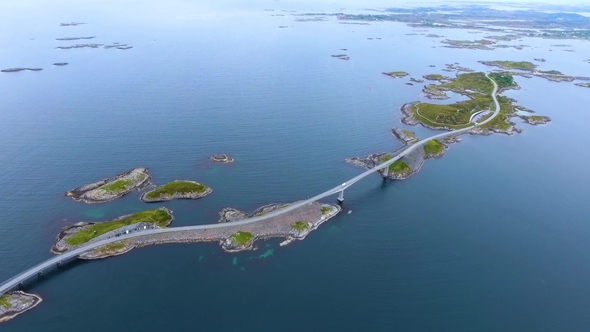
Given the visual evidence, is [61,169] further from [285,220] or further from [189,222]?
[285,220]

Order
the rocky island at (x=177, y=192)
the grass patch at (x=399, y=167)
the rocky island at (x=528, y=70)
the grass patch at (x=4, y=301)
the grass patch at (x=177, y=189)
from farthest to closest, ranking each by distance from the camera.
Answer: the rocky island at (x=528, y=70) → the grass patch at (x=399, y=167) → the grass patch at (x=177, y=189) → the rocky island at (x=177, y=192) → the grass patch at (x=4, y=301)

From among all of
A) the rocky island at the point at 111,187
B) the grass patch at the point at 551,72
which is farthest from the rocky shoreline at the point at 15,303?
the grass patch at the point at 551,72

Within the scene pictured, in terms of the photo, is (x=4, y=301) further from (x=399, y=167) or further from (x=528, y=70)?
(x=528, y=70)

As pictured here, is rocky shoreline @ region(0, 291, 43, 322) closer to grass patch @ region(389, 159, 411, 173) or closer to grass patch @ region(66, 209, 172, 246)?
grass patch @ region(66, 209, 172, 246)

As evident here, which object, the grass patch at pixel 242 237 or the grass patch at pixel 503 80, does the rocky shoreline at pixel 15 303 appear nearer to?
the grass patch at pixel 242 237

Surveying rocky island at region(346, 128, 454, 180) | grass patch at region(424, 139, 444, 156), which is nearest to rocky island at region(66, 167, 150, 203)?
rocky island at region(346, 128, 454, 180)

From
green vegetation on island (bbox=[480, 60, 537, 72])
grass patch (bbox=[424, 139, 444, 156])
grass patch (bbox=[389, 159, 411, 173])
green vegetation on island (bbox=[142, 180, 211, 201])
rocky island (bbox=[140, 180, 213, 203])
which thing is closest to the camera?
rocky island (bbox=[140, 180, 213, 203])

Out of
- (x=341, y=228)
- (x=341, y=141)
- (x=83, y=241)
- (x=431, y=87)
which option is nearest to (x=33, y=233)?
(x=83, y=241)
